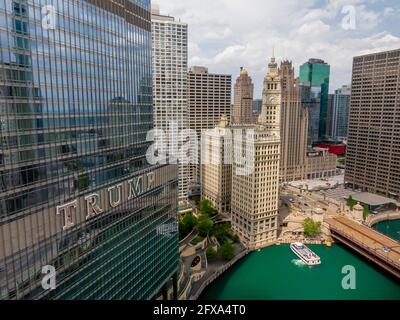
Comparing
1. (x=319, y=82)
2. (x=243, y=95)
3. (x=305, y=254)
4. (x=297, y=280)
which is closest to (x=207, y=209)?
(x=305, y=254)

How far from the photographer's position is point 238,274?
41688 mm

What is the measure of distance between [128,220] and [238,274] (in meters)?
23.3

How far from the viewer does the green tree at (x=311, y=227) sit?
5175cm

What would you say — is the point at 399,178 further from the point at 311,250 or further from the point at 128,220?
the point at 128,220

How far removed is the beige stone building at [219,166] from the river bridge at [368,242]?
19.5 meters

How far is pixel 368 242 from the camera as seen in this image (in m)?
45.2

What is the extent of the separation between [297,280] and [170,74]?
43931 mm

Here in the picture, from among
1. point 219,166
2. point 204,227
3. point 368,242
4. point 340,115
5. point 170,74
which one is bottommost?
point 368,242

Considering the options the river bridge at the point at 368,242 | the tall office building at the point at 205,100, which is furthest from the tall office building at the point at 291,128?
the river bridge at the point at 368,242

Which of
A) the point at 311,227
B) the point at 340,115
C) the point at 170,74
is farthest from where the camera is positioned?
the point at 340,115

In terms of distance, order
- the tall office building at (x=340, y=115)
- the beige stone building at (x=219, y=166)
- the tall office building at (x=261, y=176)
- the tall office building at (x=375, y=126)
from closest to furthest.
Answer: the tall office building at (x=261, y=176) → the beige stone building at (x=219, y=166) → the tall office building at (x=375, y=126) → the tall office building at (x=340, y=115)

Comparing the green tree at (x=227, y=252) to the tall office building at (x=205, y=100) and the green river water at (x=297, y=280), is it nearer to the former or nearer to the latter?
the green river water at (x=297, y=280)

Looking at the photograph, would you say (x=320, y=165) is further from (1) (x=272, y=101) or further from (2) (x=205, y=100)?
(1) (x=272, y=101)

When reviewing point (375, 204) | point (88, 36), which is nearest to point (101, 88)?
point (88, 36)
